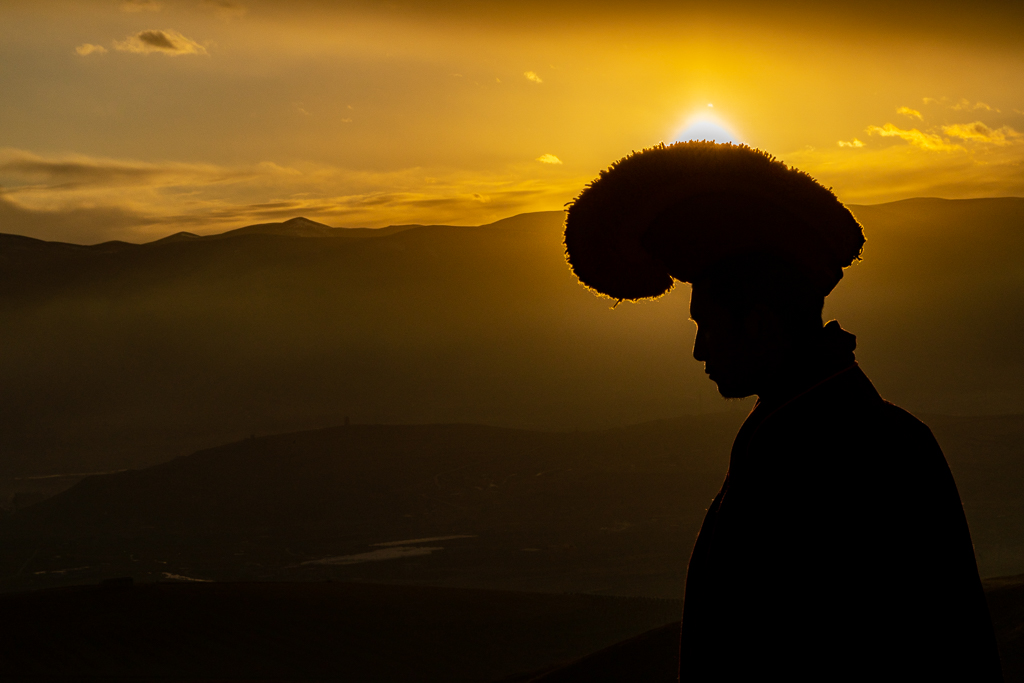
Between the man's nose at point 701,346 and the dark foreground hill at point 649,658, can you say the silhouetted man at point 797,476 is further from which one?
the dark foreground hill at point 649,658

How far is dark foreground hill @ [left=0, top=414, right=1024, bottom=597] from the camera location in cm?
7688

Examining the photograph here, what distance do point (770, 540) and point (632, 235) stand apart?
2.75 feet

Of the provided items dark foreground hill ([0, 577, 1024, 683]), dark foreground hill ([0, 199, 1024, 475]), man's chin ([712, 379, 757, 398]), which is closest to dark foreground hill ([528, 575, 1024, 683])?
man's chin ([712, 379, 757, 398])

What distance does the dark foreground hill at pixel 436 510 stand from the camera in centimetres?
7688

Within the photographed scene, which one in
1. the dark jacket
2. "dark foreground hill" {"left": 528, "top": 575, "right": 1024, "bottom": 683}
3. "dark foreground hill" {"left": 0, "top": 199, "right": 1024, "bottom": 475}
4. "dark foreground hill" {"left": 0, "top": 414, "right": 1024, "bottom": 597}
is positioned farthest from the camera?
"dark foreground hill" {"left": 0, "top": 199, "right": 1024, "bottom": 475}

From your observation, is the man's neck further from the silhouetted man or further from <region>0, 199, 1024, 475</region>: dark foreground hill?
<region>0, 199, 1024, 475</region>: dark foreground hill

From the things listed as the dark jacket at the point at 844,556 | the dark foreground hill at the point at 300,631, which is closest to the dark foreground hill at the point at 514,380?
the dark foreground hill at the point at 300,631

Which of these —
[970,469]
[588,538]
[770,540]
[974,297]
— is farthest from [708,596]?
[974,297]

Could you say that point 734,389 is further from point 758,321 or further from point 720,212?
point 720,212

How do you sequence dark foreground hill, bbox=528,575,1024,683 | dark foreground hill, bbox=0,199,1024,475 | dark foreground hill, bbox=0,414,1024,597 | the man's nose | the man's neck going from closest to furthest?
the man's neck
the man's nose
dark foreground hill, bbox=528,575,1024,683
dark foreground hill, bbox=0,414,1024,597
dark foreground hill, bbox=0,199,1024,475

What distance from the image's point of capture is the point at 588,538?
81.4 metres

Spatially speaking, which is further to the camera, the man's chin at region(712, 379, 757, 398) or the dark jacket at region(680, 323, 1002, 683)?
the man's chin at region(712, 379, 757, 398)

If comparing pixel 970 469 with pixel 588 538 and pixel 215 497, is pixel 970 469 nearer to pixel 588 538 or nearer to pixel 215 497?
pixel 588 538

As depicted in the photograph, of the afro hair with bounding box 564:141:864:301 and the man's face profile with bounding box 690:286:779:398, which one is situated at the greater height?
the afro hair with bounding box 564:141:864:301
